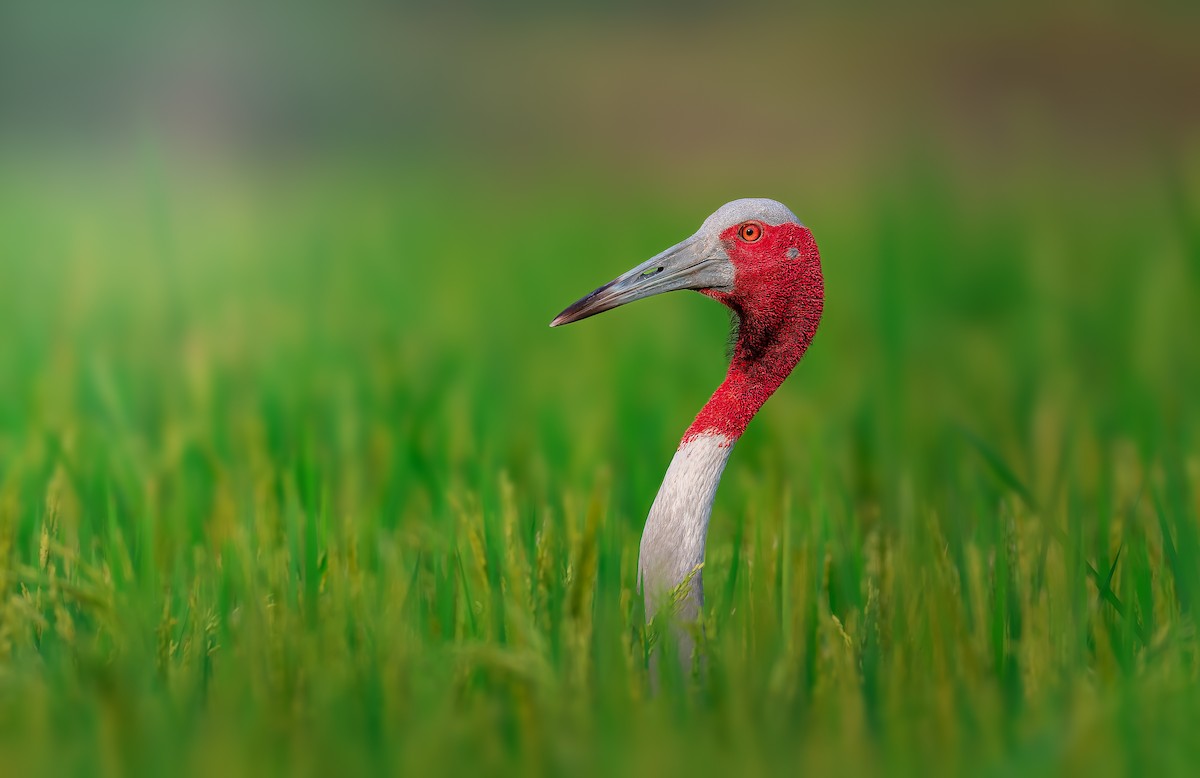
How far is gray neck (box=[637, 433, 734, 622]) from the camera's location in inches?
73.1

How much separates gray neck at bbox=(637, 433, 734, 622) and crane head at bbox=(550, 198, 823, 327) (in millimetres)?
236

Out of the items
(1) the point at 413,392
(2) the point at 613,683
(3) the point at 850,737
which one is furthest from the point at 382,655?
(1) the point at 413,392

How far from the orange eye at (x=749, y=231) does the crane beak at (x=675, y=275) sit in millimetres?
36

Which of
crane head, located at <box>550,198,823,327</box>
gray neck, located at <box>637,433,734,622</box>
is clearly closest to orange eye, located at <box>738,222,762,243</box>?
crane head, located at <box>550,198,823,327</box>

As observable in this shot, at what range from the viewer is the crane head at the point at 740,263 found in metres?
1.90

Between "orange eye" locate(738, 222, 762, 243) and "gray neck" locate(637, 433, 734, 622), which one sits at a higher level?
"orange eye" locate(738, 222, 762, 243)

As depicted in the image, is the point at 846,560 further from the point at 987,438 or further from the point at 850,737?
the point at 987,438

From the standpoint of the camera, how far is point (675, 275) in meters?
1.92

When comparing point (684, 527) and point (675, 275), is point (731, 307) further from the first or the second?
point (684, 527)

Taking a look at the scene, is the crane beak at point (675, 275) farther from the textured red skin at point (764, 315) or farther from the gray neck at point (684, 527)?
the gray neck at point (684, 527)

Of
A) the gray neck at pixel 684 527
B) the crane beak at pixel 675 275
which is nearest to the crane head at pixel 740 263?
the crane beak at pixel 675 275

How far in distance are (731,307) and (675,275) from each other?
0.11 meters

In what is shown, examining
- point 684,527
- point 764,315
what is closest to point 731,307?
point 764,315

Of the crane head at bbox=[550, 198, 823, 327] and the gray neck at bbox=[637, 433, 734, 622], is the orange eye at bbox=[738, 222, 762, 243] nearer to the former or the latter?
the crane head at bbox=[550, 198, 823, 327]
